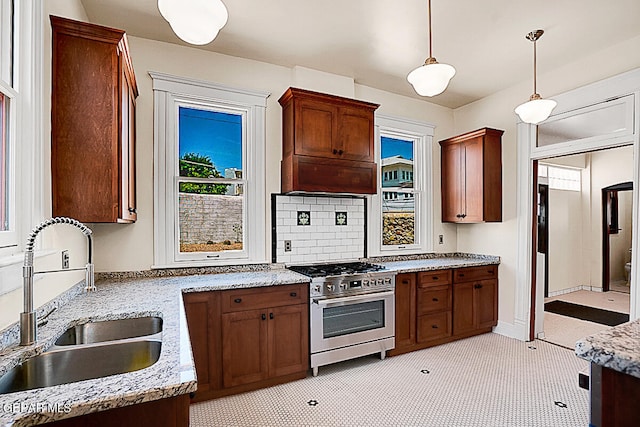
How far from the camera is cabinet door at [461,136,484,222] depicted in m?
4.11

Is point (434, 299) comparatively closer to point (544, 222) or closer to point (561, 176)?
point (544, 222)

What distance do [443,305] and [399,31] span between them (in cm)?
282

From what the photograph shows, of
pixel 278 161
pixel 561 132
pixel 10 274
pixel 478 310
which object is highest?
pixel 561 132

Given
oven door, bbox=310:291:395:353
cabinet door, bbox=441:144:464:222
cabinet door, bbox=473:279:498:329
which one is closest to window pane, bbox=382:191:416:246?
cabinet door, bbox=441:144:464:222

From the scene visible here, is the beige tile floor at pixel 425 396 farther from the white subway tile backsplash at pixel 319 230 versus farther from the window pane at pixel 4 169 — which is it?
the window pane at pixel 4 169

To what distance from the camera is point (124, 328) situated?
180cm

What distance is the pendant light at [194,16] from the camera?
158cm

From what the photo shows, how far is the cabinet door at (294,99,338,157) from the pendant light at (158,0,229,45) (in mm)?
1594

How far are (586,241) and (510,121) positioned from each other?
13.3ft

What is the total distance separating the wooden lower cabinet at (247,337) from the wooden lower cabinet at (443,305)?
3.66ft

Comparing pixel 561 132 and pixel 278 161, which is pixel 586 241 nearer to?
pixel 561 132

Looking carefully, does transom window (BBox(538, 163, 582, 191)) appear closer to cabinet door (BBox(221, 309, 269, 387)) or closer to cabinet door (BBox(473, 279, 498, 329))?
cabinet door (BBox(473, 279, 498, 329))

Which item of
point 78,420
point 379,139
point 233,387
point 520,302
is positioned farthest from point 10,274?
point 520,302

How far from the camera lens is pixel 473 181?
4199 mm
